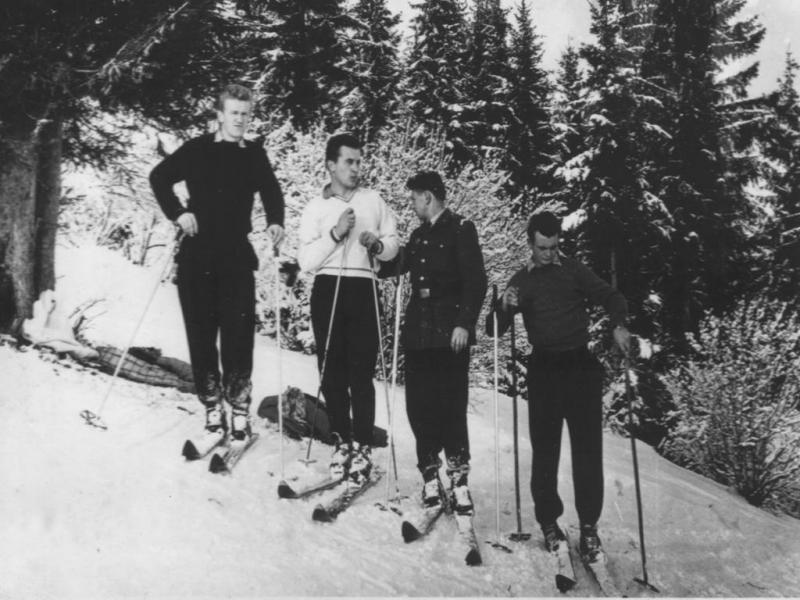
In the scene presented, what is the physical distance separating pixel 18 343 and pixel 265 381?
1.78 meters

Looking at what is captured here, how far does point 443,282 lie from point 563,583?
4.95 feet

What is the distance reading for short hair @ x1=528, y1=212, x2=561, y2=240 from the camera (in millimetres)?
3396

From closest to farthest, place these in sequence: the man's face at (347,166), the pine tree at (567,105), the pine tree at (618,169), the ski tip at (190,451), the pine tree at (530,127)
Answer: the ski tip at (190,451) → the man's face at (347,166) → the pine tree at (530,127) → the pine tree at (618,169) → the pine tree at (567,105)

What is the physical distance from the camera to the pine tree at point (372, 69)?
5.49 metres

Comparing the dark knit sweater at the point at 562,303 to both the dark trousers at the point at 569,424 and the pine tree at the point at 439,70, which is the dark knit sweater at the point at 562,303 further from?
the pine tree at the point at 439,70

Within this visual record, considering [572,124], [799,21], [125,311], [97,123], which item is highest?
[572,124]

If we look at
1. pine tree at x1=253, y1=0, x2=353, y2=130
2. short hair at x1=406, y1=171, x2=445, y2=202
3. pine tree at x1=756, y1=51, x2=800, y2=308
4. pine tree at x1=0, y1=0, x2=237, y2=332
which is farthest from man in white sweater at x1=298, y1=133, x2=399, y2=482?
pine tree at x1=756, y1=51, x2=800, y2=308

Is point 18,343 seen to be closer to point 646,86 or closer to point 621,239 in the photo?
point 621,239

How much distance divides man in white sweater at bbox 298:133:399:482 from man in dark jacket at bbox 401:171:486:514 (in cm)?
22

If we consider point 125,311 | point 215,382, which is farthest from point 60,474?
point 125,311

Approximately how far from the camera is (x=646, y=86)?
10695 millimetres

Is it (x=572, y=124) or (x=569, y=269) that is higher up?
(x=572, y=124)

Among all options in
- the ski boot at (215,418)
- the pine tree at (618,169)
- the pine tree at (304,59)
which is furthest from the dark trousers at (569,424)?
the pine tree at (618,169)

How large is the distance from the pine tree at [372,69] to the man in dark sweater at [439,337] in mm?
2653
